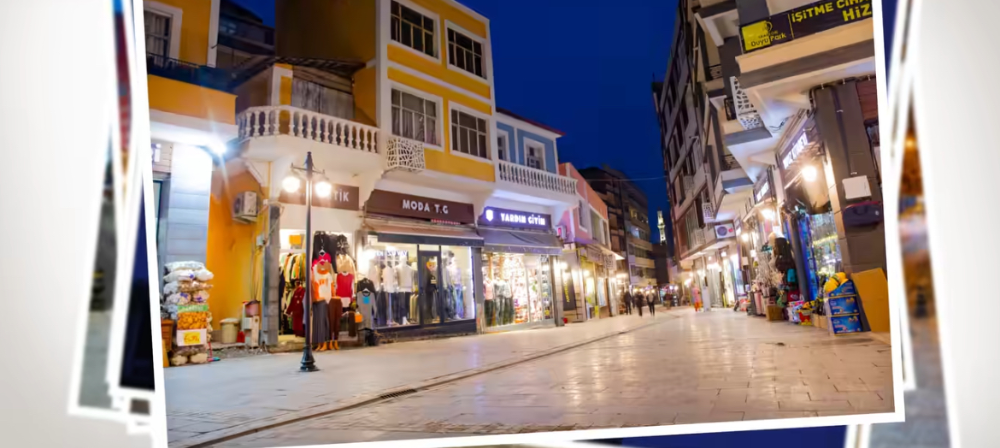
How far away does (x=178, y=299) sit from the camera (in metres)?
4.39

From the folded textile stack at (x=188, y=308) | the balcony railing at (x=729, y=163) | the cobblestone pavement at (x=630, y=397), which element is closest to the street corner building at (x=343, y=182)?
the folded textile stack at (x=188, y=308)

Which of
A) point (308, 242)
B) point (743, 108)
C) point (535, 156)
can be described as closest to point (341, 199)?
point (308, 242)

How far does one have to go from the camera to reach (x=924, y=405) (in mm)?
2633

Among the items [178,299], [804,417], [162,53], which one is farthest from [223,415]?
[162,53]

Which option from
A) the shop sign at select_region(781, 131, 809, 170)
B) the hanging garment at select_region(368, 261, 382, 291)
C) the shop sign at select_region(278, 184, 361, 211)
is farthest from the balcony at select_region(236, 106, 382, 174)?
the shop sign at select_region(781, 131, 809, 170)

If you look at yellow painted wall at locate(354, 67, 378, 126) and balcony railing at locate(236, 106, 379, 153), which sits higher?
yellow painted wall at locate(354, 67, 378, 126)

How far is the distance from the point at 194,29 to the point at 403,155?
291 centimetres

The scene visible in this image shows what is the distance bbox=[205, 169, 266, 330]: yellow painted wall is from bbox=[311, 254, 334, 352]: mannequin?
2.16ft

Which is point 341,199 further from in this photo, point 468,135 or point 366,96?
point 468,135

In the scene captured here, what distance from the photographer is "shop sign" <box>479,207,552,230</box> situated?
9258 mm

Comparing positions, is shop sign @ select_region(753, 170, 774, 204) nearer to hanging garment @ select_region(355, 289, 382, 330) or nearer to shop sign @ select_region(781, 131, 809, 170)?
shop sign @ select_region(781, 131, 809, 170)

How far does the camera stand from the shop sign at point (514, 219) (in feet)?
30.4

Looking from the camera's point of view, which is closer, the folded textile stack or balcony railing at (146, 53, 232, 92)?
the folded textile stack

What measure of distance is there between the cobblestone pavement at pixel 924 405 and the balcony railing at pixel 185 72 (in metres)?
5.93
